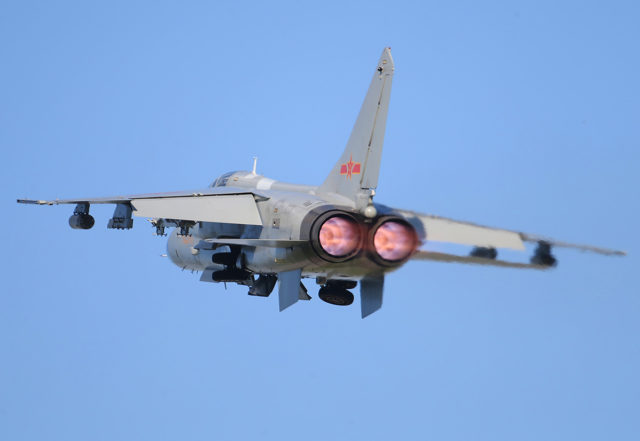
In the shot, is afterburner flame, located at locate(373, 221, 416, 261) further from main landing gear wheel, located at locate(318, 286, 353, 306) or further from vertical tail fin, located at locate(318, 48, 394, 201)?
main landing gear wheel, located at locate(318, 286, 353, 306)

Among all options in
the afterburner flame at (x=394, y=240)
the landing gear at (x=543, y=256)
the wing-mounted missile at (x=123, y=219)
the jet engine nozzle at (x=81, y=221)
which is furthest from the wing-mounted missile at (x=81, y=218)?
the landing gear at (x=543, y=256)

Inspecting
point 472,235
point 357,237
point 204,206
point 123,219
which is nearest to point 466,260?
point 472,235

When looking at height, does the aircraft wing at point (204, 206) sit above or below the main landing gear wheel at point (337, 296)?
above

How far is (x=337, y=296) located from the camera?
2642 centimetres

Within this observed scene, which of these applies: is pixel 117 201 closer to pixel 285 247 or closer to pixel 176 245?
pixel 176 245

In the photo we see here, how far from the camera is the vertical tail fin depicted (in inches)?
966

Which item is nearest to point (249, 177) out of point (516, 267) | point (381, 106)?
point (381, 106)

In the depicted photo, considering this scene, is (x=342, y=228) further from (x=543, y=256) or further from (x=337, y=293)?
(x=543, y=256)

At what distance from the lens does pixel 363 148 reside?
2475cm

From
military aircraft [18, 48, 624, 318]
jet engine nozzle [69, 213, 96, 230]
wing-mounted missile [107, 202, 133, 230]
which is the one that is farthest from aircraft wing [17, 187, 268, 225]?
jet engine nozzle [69, 213, 96, 230]

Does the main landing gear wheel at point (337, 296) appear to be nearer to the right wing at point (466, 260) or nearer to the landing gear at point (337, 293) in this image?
the landing gear at point (337, 293)

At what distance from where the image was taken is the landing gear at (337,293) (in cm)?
2644

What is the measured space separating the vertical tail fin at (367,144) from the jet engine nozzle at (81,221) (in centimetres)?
596

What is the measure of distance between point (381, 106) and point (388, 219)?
2.64 meters
